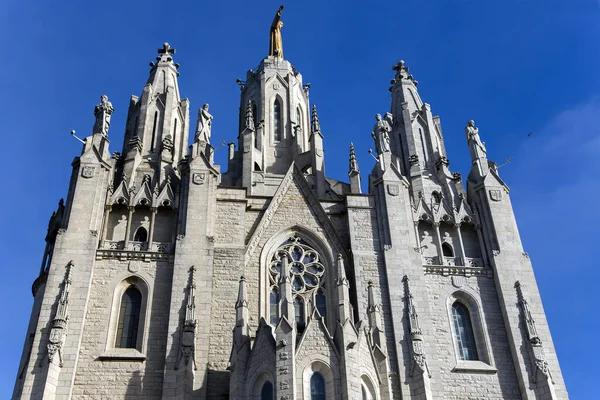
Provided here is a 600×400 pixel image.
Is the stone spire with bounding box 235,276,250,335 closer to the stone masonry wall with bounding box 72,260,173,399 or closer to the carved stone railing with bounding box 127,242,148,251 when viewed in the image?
the stone masonry wall with bounding box 72,260,173,399

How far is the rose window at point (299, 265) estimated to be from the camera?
26.9 m

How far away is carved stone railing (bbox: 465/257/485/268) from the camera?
28181mm

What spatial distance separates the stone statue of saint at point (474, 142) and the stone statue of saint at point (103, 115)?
618 inches

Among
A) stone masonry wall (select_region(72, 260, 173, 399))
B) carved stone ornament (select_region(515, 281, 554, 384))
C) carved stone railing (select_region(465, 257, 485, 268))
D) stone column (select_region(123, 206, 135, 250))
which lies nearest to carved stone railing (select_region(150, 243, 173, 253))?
stone masonry wall (select_region(72, 260, 173, 399))

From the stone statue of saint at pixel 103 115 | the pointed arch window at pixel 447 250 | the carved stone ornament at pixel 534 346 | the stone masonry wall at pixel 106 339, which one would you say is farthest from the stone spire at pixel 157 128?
the carved stone ornament at pixel 534 346

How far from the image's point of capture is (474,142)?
3178cm

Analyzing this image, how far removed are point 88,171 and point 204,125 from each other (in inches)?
216

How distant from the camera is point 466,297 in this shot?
2711 centimetres

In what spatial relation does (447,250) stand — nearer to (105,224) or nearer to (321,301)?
(321,301)

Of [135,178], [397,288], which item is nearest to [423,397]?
[397,288]

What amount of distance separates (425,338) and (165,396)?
9041 mm

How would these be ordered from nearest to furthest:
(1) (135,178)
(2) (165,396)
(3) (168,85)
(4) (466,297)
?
(2) (165,396) → (4) (466,297) → (1) (135,178) → (3) (168,85)

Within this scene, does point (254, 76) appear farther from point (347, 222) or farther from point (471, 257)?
point (471, 257)

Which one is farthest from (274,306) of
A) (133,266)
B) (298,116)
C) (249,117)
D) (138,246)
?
(298,116)
